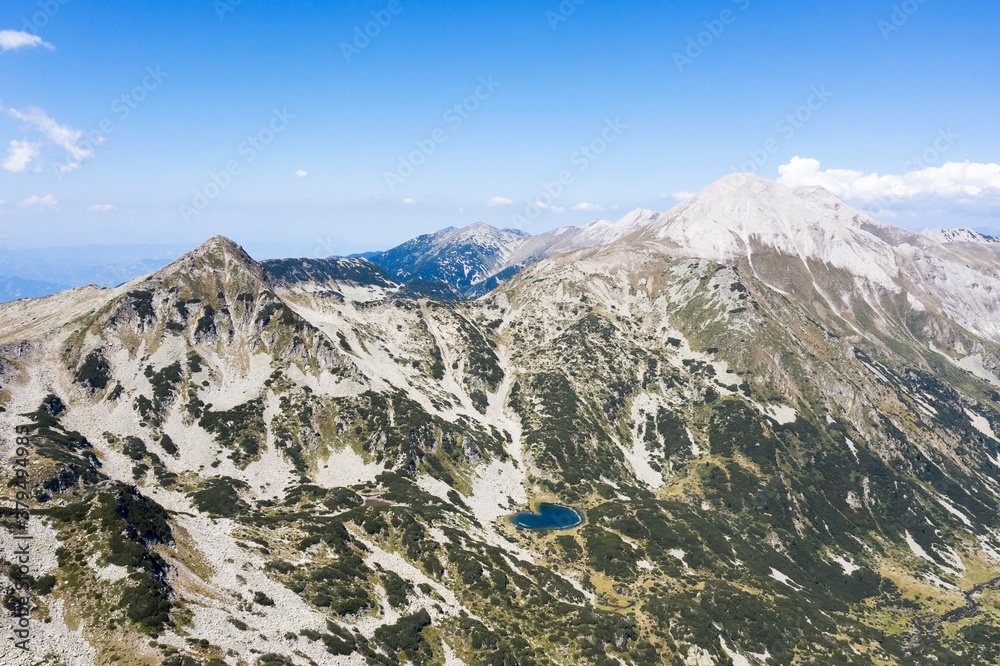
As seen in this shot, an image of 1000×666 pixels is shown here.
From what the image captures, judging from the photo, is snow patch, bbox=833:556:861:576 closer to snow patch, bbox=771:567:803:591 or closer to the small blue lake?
snow patch, bbox=771:567:803:591

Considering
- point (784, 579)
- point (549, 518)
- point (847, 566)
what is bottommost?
point (847, 566)

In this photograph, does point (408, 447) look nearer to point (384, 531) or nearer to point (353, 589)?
point (384, 531)

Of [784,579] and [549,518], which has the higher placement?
[549,518]

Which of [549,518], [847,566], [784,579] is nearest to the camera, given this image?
[784,579]

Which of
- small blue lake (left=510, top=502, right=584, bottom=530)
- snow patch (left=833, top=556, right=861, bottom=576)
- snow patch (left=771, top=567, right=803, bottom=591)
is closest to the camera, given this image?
small blue lake (left=510, top=502, right=584, bottom=530)

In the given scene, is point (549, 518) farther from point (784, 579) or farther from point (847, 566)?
point (847, 566)

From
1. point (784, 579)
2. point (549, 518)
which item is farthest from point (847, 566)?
point (549, 518)

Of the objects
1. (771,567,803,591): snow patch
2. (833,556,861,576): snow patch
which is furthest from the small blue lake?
(833,556,861,576): snow patch

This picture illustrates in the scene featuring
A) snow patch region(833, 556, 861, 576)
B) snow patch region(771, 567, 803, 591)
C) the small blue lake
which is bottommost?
snow patch region(833, 556, 861, 576)

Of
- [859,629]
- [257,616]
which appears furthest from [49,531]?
[859,629]

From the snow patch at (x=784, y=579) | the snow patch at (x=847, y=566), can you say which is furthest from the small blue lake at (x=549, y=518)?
the snow patch at (x=847, y=566)
